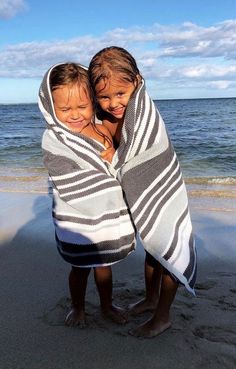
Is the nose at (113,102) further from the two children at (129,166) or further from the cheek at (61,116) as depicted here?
the cheek at (61,116)

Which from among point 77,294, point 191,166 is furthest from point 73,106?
point 191,166

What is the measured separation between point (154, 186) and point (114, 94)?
570mm

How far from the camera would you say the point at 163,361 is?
240 cm

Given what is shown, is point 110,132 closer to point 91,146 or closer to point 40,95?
point 91,146

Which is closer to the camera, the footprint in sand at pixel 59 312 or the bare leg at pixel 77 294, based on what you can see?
the bare leg at pixel 77 294

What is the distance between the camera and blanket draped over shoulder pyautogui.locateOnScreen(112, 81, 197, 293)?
241cm

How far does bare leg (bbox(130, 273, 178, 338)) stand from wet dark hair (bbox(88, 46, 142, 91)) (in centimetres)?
121

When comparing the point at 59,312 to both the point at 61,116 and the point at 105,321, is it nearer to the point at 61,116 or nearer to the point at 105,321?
the point at 105,321

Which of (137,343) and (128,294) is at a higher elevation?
(137,343)

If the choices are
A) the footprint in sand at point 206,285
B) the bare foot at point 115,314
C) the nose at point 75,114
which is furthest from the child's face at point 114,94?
the footprint in sand at point 206,285

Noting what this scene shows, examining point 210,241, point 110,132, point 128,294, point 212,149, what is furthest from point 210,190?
point 212,149

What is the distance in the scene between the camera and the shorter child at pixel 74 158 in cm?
242

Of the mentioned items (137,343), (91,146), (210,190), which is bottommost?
(210,190)

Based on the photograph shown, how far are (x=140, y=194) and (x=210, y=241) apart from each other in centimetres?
212
